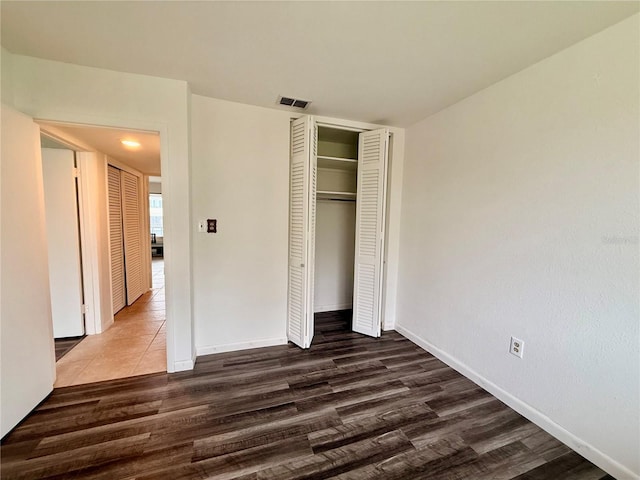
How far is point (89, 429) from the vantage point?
1635mm

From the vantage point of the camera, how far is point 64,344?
106 inches

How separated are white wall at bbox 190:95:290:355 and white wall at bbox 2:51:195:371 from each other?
0.84 feet

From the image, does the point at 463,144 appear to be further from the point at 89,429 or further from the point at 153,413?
the point at 89,429

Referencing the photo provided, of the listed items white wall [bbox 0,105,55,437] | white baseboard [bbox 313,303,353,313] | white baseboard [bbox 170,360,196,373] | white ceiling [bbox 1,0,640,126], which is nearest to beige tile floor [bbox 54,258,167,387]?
white baseboard [bbox 170,360,196,373]

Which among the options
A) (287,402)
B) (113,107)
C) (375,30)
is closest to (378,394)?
(287,402)

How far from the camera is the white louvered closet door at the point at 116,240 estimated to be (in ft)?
10.7

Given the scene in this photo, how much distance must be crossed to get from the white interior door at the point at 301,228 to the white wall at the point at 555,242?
4.26 feet

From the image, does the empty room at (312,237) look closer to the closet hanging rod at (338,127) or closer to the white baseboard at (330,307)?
the closet hanging rod at (338,127)

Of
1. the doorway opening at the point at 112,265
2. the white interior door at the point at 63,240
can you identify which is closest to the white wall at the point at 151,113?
the doorway opening at the point at 112,265

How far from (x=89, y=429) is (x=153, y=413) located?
345 millimetres

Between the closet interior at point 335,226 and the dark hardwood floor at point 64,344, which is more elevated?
the closet interior at point 335,226

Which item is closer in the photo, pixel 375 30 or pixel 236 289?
pixel 375 30

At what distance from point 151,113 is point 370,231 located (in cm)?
231

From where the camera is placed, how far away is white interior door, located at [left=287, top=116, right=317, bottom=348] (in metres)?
2.50
